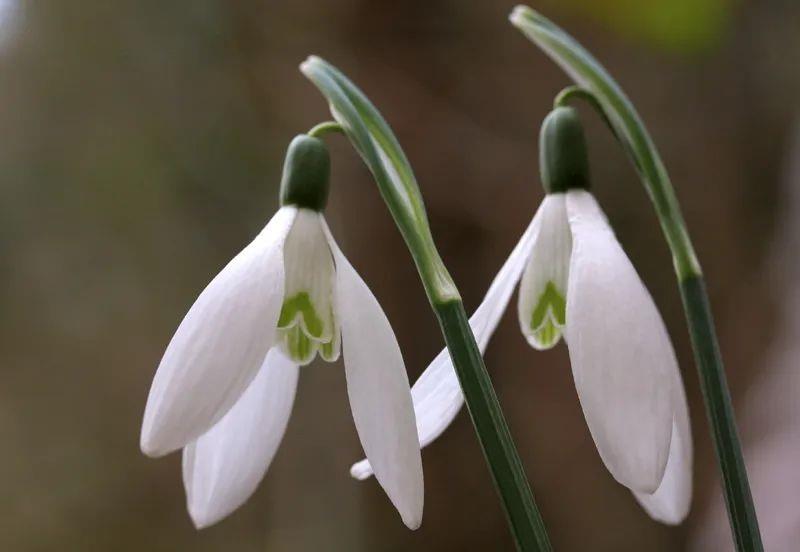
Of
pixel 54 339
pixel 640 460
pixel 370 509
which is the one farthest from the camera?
pixel 370 509

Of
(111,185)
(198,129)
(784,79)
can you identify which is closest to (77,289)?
(111,185)

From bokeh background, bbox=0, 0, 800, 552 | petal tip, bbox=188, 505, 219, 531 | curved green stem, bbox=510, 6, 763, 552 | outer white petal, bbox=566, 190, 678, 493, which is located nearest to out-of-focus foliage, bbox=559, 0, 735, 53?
bokeh background, bbox=0, 0, 800, 552

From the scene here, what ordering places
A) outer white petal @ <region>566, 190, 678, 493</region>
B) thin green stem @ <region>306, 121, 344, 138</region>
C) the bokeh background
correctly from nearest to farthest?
1. outer white petal @ <region>566, 190, 678, 493</region>
2. thin green stem @ <region>306, 121, 344, 138</region>
3. the bokeh background

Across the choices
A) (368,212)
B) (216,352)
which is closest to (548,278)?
(216,352)

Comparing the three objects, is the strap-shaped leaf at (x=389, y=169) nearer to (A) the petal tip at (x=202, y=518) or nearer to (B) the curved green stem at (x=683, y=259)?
(B) the curved green stem at (x=683, y=259)

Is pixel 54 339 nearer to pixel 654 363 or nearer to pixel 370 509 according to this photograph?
pixel 370 509

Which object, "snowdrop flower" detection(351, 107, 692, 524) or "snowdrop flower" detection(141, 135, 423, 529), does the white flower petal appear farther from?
"snowdrop flower" detection(141, 135, 423, 529)

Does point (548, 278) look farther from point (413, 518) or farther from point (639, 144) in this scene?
point (413, 518)

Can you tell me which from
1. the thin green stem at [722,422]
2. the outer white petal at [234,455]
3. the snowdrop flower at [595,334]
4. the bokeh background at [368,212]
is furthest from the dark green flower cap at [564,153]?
the bokeh background at [368,212]
